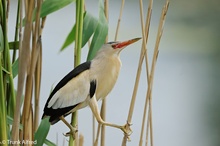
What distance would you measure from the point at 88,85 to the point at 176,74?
1.64 meters

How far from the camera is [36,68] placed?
86cm

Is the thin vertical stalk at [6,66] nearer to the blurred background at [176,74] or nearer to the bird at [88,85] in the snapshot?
the bird at [88,85]

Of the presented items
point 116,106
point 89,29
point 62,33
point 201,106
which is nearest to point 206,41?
point 201,106

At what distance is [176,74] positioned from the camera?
96.1 inches

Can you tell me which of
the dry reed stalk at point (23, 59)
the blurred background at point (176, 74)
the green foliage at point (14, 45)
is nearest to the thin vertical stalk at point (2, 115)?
the dry reed stalk at point (23, 59)

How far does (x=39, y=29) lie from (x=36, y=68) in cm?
7

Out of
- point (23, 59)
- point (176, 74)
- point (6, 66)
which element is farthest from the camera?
point (176, 74)

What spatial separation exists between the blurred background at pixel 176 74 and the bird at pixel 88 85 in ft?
4.55

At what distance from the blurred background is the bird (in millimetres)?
1387

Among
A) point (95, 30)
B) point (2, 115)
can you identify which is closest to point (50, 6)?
point (95, 30)

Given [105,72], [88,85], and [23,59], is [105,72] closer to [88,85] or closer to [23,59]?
[88,85]

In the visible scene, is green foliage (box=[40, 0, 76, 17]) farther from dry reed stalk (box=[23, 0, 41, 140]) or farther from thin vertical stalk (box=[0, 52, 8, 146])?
thin vertical stalk (box=[0, 52, 8, 146])

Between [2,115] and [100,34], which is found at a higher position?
[100,34]

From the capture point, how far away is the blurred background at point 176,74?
230cm
